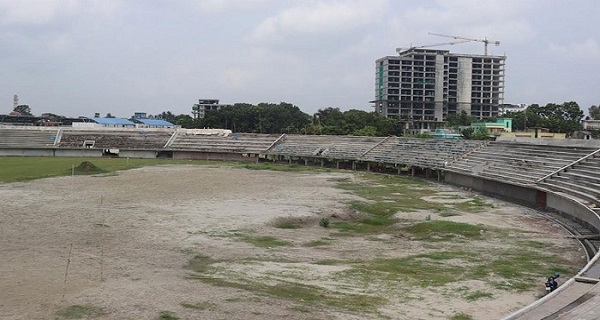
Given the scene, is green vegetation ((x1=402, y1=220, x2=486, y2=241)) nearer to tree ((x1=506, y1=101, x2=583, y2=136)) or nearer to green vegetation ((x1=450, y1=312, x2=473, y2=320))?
green vegetation ((x1=450, y1=312, x2=473, y2=320))

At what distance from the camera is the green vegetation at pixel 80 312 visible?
12.3 m

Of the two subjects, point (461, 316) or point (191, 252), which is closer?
point (461, 316)

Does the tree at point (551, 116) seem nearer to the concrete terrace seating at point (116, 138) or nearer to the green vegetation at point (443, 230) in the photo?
Answer: the concrete terrace seating at point (116, 138)

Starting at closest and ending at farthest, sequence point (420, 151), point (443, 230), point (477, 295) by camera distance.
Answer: point (477, 295) < point (443, 230) < point (420, 151)

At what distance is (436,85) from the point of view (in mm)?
172375

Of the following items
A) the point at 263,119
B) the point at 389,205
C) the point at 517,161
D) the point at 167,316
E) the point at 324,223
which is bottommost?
the point at 389,205

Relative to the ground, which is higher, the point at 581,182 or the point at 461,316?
the point at 581,182

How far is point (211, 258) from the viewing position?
1881 centimetres

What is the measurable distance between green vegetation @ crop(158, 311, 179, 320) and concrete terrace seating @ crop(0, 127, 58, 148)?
7242 cm

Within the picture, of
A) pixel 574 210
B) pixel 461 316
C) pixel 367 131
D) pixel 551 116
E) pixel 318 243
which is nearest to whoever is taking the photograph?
pixel 461 316

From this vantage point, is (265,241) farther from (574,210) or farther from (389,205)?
(574,210)

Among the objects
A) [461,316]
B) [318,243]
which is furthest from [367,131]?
[461,316]

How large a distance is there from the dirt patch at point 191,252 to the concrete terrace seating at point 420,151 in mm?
17358

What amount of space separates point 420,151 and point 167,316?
49290 millimetres
